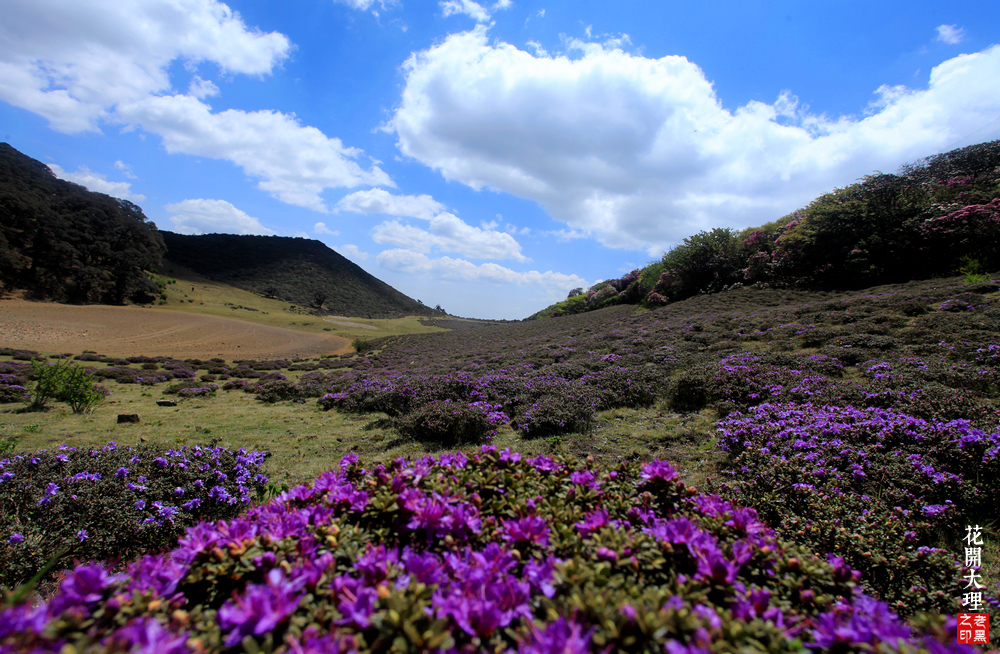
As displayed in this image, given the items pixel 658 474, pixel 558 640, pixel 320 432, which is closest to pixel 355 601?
pixel 558 640

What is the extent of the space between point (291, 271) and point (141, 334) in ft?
175

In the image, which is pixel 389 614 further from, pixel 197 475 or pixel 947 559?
pixel 197 475

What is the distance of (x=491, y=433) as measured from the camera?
7.04 m

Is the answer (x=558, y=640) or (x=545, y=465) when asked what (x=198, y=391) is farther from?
(x=558, y=640)

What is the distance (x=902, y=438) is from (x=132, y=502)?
7.96 m

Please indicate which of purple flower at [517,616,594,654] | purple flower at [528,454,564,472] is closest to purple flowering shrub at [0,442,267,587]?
purple flower at [528,454,564,472]

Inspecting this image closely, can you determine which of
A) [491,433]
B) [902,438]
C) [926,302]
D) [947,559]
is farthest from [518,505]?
[926,302]

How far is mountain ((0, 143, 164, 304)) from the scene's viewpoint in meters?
31.1

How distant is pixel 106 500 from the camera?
3.68 metres

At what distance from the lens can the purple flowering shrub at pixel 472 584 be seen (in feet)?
3.59

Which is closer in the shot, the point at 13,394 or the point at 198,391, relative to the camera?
the point at 13,394

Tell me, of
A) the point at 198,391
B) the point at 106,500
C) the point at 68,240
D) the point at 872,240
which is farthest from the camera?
the point at 68,240

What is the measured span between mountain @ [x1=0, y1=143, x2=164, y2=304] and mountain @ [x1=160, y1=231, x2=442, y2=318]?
80.1 feet

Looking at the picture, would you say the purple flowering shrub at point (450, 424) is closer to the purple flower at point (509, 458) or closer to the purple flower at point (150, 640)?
the purple flower at point (509, 458)
